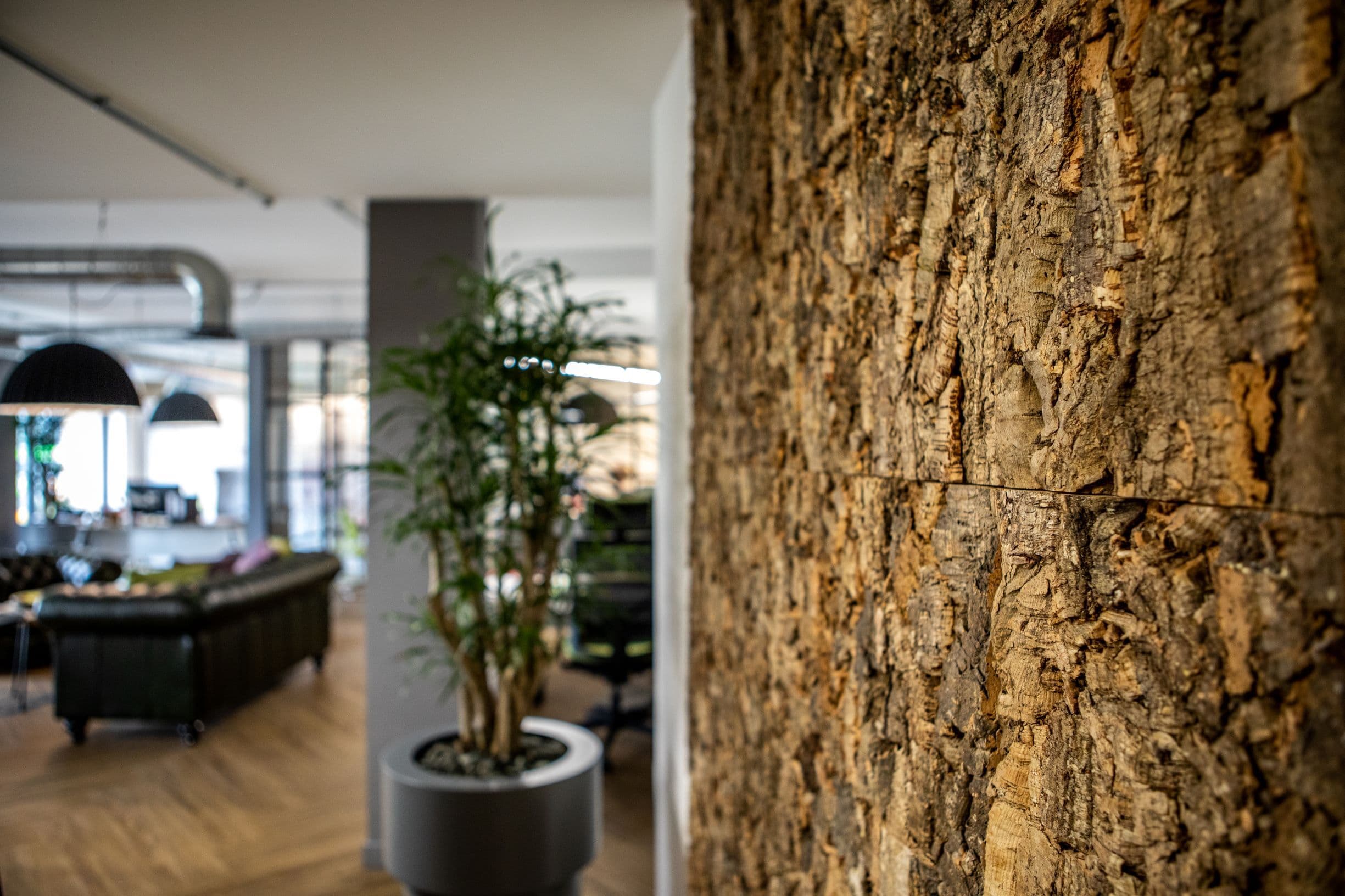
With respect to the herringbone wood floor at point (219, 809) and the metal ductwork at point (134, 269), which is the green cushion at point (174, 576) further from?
the metal ductwork at point (134, 269)

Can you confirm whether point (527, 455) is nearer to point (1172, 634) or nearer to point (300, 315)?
point (1172, 634)

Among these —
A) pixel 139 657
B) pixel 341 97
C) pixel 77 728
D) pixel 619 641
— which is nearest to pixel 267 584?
pixel 139 657

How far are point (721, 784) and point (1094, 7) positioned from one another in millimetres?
1471

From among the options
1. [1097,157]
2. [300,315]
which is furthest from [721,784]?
[300,315]

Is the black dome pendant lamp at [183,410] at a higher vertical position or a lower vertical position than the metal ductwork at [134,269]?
lower

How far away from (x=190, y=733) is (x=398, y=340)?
3.08 meters

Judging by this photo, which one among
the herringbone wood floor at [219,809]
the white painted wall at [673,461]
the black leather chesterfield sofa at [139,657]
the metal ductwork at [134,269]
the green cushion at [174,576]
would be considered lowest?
the herringbone wood floor at [219,809]

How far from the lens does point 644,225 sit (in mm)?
5477

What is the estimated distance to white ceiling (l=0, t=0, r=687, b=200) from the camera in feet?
6.96

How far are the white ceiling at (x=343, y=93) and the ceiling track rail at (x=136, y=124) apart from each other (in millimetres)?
32

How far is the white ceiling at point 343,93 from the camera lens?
83.5 inches

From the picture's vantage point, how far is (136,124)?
2.82 m

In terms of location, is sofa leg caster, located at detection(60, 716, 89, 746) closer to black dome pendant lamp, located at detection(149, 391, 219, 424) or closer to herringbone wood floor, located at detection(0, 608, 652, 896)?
herringbone wood floor, located at detection(0, 608, 652, 896)

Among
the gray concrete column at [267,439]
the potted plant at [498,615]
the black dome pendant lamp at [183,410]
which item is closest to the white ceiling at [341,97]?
the potted plant at [498,615]
